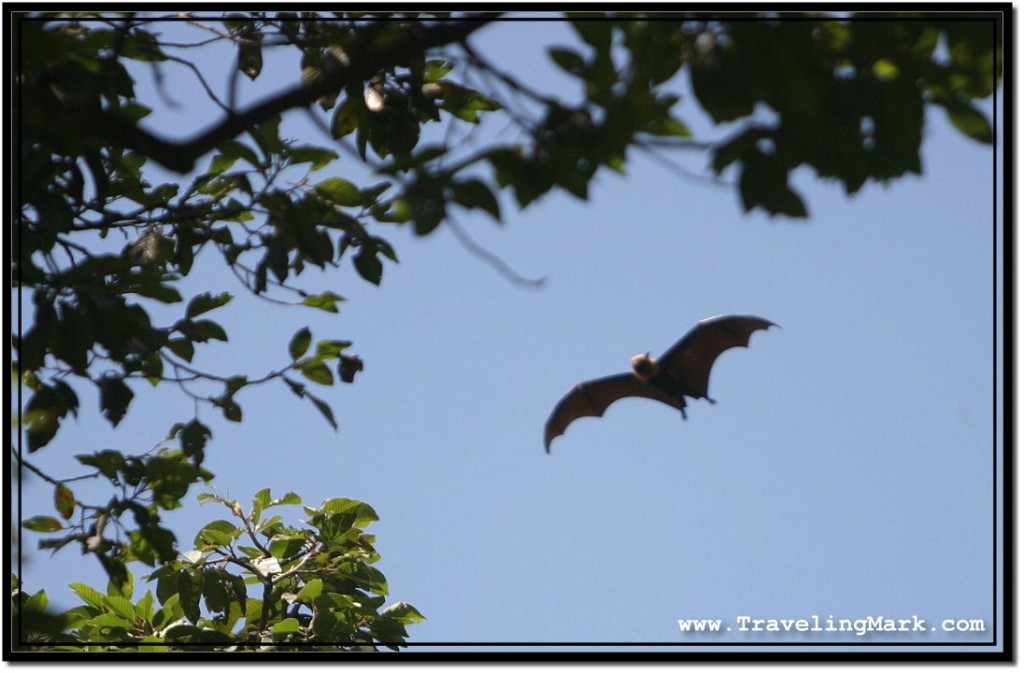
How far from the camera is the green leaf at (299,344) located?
4.63 m

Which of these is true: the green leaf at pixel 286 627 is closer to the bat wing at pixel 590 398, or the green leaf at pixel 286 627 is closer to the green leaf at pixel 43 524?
the green leaf at pixel 43 524

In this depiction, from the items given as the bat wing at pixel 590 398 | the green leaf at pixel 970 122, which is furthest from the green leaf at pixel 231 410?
the bat wing at pixel 590 398

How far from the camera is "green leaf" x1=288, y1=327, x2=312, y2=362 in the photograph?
182 inches

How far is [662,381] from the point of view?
9633 millimetres

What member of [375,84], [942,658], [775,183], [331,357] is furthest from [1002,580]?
[375,84]

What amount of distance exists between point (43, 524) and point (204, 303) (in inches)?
53.0

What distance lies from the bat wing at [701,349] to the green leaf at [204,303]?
201 inches

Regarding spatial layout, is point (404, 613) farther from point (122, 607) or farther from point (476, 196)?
point (476, 196)

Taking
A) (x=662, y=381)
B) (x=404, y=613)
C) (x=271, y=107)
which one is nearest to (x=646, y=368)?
(x=662, y=381)

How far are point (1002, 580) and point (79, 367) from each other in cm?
404

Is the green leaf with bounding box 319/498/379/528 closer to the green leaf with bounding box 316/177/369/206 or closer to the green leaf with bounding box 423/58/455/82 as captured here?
the green leaf with bounding box 316/177/369/206

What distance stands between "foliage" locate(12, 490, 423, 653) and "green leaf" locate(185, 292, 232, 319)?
1.63 m

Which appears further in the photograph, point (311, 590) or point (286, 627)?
point (311, 590)

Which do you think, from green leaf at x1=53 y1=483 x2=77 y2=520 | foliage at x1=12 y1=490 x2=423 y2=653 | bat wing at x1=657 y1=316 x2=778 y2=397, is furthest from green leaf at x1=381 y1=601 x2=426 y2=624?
bat wing at x1=657 y1=316 x2=778 y2=397
